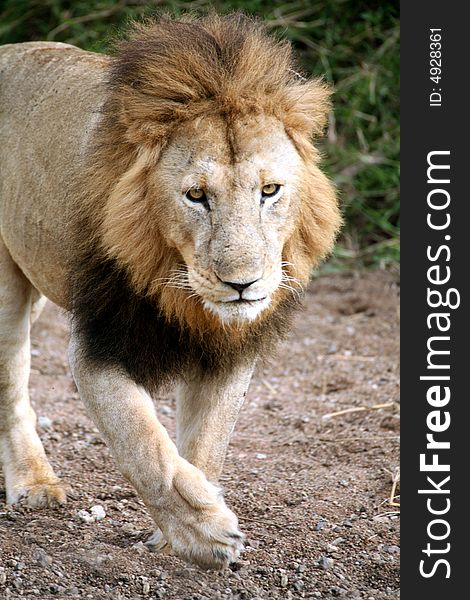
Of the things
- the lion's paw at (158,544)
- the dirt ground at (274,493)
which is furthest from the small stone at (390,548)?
the lion's paw at (158,544)

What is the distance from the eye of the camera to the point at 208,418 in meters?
3.57

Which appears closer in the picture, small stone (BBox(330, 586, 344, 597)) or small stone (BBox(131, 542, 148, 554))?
small stone (BBox(330, 586, 344, 597))

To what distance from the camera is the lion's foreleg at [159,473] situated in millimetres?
3021

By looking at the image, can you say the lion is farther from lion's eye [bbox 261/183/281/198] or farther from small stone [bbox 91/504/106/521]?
small stone [bbox 91/504/106/521]

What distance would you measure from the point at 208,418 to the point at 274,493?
2.62 feet

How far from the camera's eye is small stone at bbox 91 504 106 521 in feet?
12.8

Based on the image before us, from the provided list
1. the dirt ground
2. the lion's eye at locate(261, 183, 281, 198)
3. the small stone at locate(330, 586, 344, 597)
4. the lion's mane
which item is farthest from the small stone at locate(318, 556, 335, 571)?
the lion's eye at locate(261, 183, 281, 198)

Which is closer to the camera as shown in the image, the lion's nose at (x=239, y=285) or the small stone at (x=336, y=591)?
the lion's nose at (x=239, y=285)

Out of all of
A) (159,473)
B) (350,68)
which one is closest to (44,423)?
(159,473)

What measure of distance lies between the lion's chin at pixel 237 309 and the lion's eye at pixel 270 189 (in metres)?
0.30

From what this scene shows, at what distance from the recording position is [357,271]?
7.89m

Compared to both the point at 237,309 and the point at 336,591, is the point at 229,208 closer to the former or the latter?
the point at 237,309

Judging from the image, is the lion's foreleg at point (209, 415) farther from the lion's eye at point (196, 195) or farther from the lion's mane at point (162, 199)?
the lion's eye at point (196, 195)

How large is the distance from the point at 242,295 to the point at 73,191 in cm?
89
